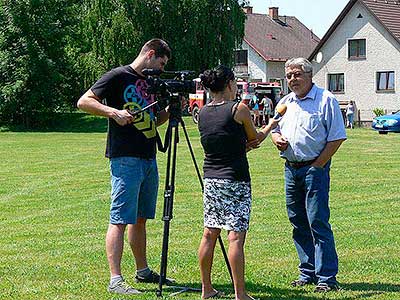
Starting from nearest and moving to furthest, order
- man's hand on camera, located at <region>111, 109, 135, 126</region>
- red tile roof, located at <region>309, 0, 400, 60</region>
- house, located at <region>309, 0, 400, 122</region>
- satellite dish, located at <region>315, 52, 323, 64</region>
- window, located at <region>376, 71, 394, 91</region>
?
man's hand on camera, located at <region>111, 109, 135, 126</region> < red tile roof, located at <region>309, 0, 400, 60</region> < house, located at <region>309, 0, 400, 122</region> < window, located at <region>376, 71, 394, 91</region> < satellite dish, located at <region>315, 52, 323, 64</region>

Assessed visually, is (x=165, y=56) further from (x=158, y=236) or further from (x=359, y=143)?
(x=359, y=143)

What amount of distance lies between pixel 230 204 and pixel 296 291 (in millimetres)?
1157

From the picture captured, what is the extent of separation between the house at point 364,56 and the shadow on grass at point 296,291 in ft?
148

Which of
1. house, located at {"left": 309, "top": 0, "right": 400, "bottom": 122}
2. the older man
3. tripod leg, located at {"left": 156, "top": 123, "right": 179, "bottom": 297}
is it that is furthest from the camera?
house, located at {"left": 309, "top": 0, "right": 400, "bottom": 122}

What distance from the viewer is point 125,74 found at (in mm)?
7035

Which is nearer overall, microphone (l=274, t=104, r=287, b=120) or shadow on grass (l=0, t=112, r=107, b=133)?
microphone (l=274, t=104, r=287, b=120)

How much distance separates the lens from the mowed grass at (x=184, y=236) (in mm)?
7293

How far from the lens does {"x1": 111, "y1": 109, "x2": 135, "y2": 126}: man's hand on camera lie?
22.1 ft

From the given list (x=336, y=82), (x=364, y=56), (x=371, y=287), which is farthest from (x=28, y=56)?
(x=371, y=287)

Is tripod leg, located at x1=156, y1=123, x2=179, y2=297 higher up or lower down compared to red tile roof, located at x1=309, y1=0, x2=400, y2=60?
lower down

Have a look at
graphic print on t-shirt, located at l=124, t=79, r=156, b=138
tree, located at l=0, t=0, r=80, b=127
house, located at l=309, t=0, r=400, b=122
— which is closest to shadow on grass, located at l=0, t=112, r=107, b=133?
tree, located at l=0, t=0, r=80, b=127

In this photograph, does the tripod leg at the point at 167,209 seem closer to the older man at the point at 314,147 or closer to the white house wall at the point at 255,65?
the older man at the point at 314,147

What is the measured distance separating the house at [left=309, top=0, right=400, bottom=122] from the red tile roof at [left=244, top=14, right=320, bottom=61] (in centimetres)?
1270

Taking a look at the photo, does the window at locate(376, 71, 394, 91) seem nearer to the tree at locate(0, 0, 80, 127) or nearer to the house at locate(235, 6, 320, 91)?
the house at locate(235, 6, 320, 91)
